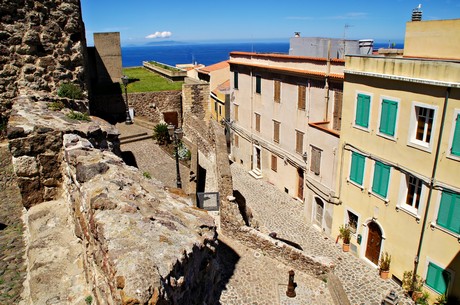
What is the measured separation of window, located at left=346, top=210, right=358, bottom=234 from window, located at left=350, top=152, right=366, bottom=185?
198 centimetres

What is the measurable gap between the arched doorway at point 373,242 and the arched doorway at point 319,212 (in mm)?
3631

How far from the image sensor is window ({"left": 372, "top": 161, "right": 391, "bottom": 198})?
15.8m

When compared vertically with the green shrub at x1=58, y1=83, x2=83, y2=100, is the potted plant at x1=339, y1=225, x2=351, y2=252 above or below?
below

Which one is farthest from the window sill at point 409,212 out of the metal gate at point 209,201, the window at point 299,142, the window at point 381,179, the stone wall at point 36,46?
the stone wall at point 36,46

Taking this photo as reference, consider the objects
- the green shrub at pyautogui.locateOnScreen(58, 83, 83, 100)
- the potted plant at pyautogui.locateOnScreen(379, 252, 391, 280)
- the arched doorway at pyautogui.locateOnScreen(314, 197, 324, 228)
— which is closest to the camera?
the green shrub at pyautogui.locateOnScreen(58, 83, 83, 100)

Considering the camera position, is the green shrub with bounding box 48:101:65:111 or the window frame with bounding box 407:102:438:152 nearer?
the green shrub with bounding box 48:101:65:111

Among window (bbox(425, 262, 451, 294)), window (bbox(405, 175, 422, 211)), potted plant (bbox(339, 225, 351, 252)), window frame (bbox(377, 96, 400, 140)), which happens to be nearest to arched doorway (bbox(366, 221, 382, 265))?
potted plant (bbox(339, 225, 351, 252))

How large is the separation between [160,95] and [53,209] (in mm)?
22313

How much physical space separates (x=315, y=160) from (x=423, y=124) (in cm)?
742

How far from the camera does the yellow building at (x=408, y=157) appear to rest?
1310cm

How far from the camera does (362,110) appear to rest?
659 inches

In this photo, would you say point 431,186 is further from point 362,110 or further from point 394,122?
point 362,110

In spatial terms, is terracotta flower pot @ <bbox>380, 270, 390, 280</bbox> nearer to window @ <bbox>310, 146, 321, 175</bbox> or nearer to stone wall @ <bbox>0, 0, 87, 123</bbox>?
window @ <bbox>310, 146, 321, 175</bbox>

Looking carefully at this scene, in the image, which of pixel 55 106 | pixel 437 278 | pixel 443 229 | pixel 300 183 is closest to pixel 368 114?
A: pixel 443 229
